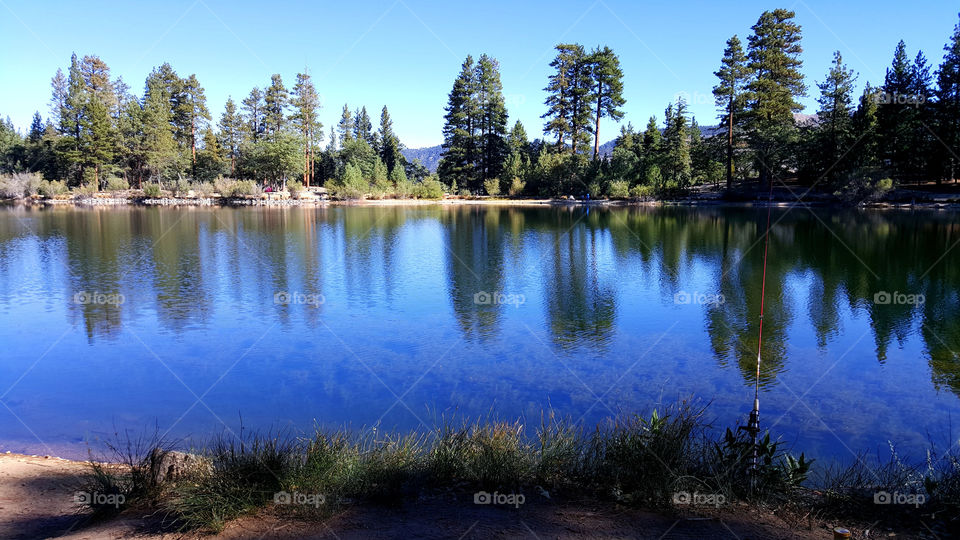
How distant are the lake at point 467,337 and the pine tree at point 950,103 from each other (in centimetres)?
3049

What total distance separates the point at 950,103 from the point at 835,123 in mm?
8150

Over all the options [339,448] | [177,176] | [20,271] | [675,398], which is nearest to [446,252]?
[20,271]

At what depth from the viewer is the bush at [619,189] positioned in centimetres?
5900

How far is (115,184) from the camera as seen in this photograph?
64.8 m

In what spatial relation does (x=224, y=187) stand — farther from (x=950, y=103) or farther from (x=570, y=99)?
(x=950, y=103)

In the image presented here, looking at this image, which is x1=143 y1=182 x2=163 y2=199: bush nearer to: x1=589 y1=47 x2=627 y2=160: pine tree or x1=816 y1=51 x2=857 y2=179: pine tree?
x1=589 y1=47 x2=627 y2=160: pine tree

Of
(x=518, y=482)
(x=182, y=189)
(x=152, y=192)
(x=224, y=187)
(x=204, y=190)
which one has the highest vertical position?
(x=224, y=187)

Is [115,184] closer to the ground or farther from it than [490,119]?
closer to the ground

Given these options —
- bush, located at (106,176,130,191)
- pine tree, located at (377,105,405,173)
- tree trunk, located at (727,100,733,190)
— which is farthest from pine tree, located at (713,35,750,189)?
bush, located at (106,176,130,191)

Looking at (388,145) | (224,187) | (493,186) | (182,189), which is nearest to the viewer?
(182,189)

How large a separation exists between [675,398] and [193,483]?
704 centimetres

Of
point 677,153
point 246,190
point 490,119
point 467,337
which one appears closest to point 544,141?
point 490,119

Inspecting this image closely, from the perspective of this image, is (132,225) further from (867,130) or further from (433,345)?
A: (867,130)

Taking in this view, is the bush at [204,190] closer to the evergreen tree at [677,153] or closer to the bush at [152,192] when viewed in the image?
the bush at [152,192]
